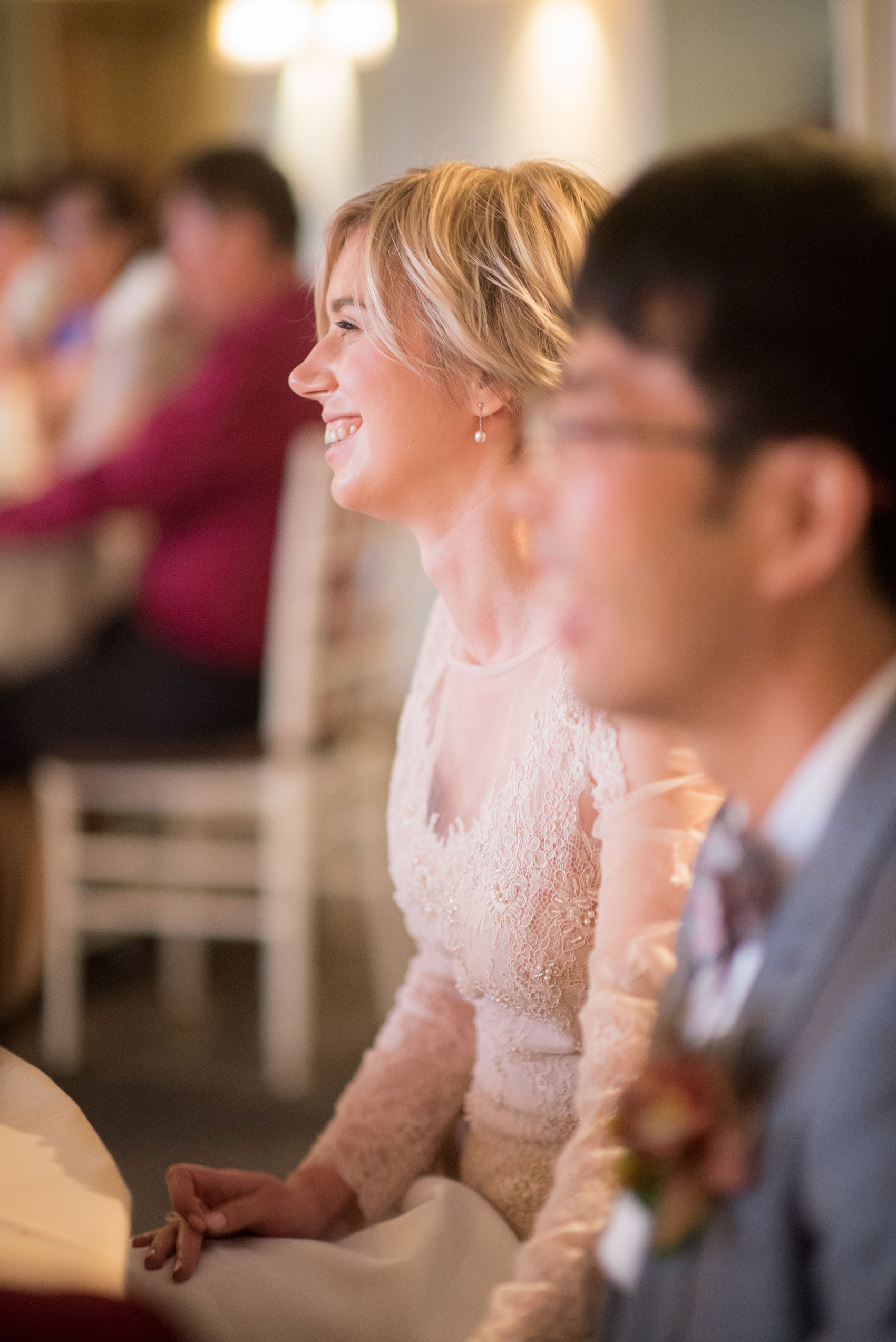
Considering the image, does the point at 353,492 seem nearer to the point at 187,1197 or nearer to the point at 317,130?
the point at 187,1197

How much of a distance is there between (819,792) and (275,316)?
1863mm

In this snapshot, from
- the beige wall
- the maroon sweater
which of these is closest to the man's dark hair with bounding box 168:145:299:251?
the maroon sweater

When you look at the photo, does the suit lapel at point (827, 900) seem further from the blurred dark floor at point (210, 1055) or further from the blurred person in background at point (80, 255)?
the blurred person in background at point (80, 255)

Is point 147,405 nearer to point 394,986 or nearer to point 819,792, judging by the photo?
point 394,986

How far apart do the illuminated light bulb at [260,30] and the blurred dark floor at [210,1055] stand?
3080 mm

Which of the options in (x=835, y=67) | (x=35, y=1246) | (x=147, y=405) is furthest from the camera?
(x=835, y=67)

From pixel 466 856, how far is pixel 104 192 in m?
2.83

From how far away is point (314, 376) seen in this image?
1.00 meters

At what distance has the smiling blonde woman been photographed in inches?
34.1

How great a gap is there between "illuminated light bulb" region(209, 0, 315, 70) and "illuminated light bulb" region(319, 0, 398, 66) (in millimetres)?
67

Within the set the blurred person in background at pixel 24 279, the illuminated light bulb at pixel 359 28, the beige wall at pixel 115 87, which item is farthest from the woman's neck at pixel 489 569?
the beige wall at pixel 115 87

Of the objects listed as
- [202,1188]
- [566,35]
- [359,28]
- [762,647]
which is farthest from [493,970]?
[359,28]

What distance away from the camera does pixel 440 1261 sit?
909 mm

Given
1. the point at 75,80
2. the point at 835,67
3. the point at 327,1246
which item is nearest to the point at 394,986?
the point at 327,1246
